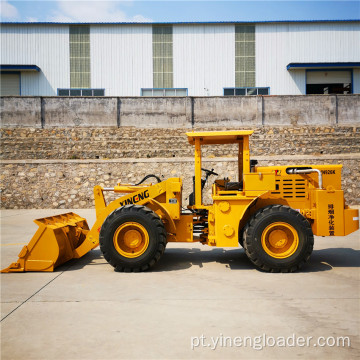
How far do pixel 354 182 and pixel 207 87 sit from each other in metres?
13.0

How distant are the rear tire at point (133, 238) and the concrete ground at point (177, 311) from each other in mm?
192

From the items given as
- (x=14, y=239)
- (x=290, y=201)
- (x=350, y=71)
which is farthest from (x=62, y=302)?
(x=350, y=71)

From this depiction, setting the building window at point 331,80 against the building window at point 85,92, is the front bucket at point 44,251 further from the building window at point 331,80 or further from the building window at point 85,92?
the building window at point 331,80

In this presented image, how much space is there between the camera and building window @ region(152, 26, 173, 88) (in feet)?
90.4

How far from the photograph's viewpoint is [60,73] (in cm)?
2781

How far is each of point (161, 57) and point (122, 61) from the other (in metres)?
2.81

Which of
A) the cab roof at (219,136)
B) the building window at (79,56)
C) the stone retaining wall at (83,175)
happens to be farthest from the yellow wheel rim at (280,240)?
the building window at (79,56)

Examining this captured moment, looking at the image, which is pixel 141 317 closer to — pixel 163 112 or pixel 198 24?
pixel 163 112

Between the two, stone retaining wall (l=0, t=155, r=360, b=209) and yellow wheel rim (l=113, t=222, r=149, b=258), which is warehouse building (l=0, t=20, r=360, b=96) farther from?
yellow wheel rim (l=113, t=222, r=149, b=258)

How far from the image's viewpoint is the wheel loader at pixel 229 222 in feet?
20.1

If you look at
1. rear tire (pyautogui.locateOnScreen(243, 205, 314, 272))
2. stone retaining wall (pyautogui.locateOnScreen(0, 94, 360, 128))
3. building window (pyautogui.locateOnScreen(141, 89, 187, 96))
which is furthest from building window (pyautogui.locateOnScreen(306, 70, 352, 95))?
rear tire (pyautogui.locateOnScreen(243, 205, 314, 272))

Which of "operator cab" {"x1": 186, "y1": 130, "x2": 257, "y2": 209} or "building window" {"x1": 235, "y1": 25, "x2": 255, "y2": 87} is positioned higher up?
"building window" {"x1": 235, "y1": 25, "x2": 255, "y2": 87}

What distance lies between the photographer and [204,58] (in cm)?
2778

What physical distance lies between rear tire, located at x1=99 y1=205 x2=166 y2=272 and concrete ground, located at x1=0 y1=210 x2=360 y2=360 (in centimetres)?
19
